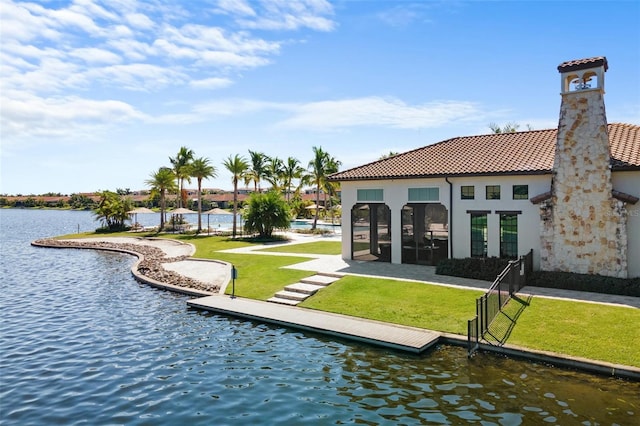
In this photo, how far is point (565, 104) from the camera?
64.4ft

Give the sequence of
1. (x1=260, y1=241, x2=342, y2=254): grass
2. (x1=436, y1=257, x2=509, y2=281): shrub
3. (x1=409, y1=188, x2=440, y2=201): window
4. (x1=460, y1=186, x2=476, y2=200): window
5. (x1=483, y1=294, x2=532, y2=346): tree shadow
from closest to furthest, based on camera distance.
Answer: (x1=483, y1=294, x2=532, y2=346): tree shadow < (x1=436, y1=257, x2=509, y2=281): shrub < (x1=460, y1=186, x2=476, y2=200): window < (x1=409, y1=188, x2=440, y2=201): window < (x1=260, y1=241, x2=342, y2=254): grass

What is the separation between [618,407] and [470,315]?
600 cm

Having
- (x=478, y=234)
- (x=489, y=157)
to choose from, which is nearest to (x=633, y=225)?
(x=478, y=234)

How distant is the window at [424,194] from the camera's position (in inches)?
941

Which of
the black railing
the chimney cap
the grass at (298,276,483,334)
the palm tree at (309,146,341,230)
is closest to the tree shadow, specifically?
the black railing

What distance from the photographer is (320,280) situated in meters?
21.0

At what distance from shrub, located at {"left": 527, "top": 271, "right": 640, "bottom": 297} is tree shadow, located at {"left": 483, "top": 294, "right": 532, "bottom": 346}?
92.1 inches

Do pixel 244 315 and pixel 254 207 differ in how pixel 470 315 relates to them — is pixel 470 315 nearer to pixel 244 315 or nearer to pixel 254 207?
pixel 244 315

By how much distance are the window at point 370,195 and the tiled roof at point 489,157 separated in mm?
906

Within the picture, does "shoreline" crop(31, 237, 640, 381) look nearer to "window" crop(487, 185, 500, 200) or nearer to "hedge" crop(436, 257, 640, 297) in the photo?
"hedge" crop(436, 257, 640, 297)

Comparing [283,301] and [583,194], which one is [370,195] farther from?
[583,194]

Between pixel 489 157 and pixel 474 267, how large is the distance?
647cm

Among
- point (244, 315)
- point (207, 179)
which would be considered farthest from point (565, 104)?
point (207, 179)

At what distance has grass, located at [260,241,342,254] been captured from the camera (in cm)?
3197
